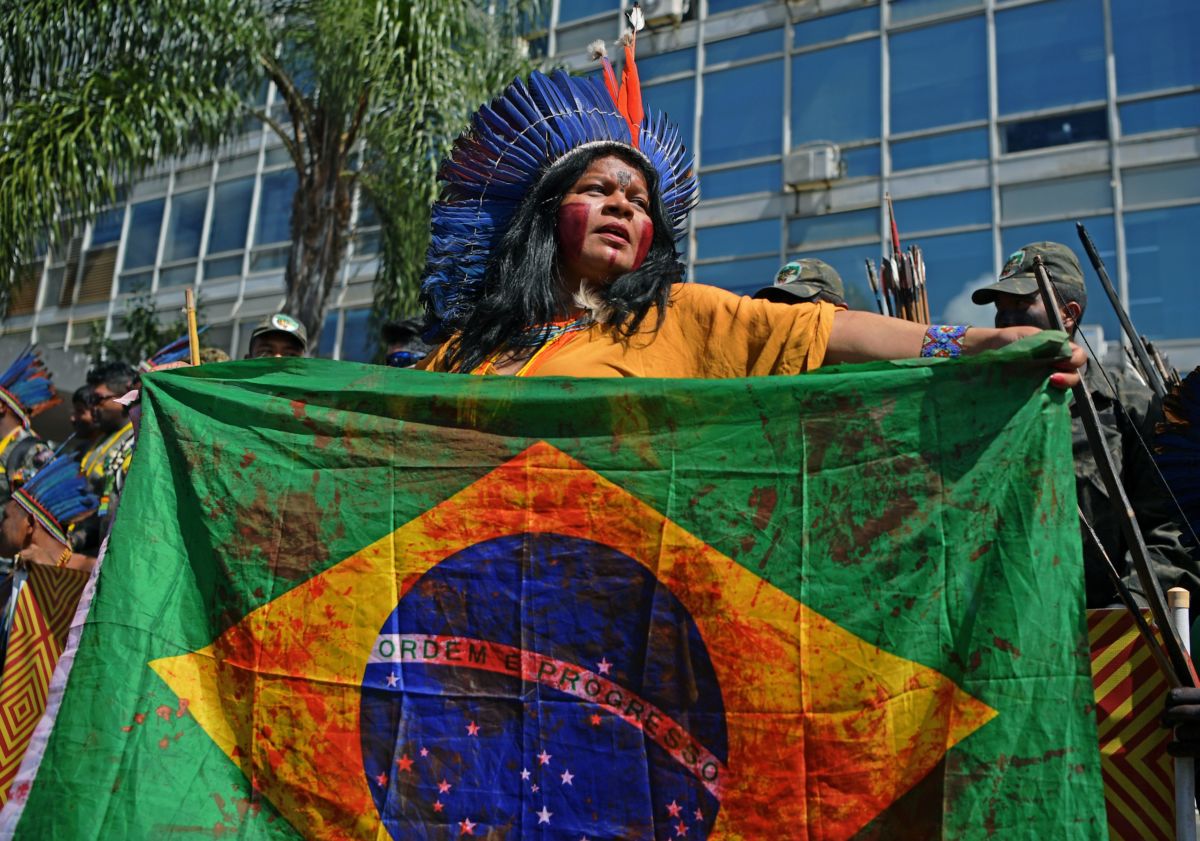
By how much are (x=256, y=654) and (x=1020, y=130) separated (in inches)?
480

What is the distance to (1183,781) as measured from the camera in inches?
99.2

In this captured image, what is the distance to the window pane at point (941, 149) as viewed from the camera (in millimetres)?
13438

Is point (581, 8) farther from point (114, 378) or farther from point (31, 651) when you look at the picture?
point (31, 651)

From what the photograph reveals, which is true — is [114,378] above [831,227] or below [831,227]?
below

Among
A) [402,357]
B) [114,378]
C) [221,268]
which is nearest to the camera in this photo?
[402,357]

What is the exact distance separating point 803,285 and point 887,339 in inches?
91.7

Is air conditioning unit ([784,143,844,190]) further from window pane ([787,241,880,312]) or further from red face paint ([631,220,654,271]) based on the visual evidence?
red face paint ([631,220,654,271])

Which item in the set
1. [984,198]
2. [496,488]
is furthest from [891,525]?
[984,198]

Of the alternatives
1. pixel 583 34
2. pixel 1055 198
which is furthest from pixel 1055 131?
pixel 583 34

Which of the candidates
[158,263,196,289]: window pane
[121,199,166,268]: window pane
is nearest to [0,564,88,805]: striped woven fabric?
[158,263,196,289]: window pane

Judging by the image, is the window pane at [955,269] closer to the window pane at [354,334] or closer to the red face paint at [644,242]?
the window pane at [354,334]

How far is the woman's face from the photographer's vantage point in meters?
3.22

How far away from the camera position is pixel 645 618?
255 centimetres

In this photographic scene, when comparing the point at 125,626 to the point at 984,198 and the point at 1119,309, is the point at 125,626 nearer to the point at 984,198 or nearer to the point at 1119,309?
the point at 1119,309
